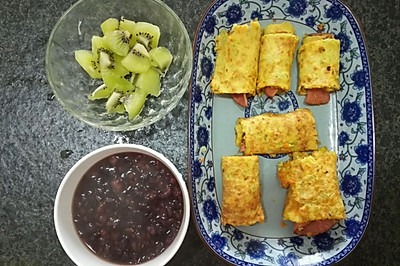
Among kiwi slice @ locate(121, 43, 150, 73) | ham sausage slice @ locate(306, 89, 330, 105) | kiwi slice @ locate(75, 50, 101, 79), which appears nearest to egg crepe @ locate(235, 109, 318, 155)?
ham sausage slice @ locate(306, 89, 330, 105)

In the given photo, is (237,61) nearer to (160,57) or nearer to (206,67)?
(206,67)

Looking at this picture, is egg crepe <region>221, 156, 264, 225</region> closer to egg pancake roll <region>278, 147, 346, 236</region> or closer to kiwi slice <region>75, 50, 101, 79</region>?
egg pancake roll <region>278, 147, 346, 236</region>

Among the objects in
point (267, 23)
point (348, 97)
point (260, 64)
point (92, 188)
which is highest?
point (267, 23)

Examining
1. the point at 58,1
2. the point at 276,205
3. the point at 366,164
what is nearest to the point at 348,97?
the point at 366,164

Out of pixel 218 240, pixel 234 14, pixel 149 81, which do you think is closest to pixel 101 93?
pixel 149 81

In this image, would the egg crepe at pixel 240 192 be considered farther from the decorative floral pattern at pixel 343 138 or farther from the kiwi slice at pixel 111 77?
the kiwi slice at pixel 111 77

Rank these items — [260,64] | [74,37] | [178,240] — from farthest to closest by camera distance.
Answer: [260,64] < [74,37] < [178,240]

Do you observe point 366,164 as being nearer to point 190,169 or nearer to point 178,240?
point 190,169
